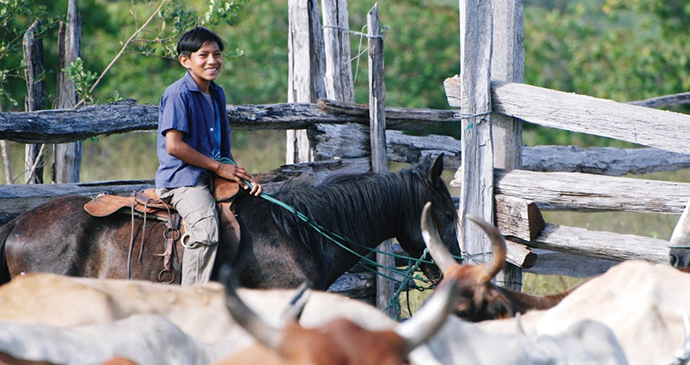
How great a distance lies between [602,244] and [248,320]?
4068mm

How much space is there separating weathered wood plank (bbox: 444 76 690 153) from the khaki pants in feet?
6.80

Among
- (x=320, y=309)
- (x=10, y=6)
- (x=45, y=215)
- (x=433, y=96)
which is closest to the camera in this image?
(x=320, y=309)

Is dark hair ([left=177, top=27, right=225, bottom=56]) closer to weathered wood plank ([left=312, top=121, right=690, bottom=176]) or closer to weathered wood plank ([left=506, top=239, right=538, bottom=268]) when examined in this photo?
weathered wood plank ([left=312, top=121, right=690, bottom=176])

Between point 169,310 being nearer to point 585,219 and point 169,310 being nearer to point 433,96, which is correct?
point 585,219

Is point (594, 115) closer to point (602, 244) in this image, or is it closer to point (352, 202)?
point (602, 244)

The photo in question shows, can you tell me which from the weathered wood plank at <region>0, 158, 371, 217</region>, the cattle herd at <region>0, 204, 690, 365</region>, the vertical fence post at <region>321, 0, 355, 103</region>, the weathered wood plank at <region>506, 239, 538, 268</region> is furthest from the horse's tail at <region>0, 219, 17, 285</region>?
the weathered wood plank at <region>506, 239, 538, 268</region>

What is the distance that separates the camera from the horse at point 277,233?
16.9 feet

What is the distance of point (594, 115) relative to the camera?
18.1 ft

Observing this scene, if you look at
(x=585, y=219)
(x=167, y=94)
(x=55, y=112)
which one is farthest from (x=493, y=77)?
(x=585, y=219)

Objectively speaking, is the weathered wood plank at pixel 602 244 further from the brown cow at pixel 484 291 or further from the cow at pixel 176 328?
the cow at pixel 176 328

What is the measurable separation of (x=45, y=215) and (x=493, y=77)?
3.14 metres

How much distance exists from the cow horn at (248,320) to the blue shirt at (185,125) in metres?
3.25

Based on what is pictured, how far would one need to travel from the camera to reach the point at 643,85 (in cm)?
1548

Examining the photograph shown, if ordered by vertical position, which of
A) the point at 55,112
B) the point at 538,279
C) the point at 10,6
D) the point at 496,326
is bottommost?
Answer: the point at 538,279
